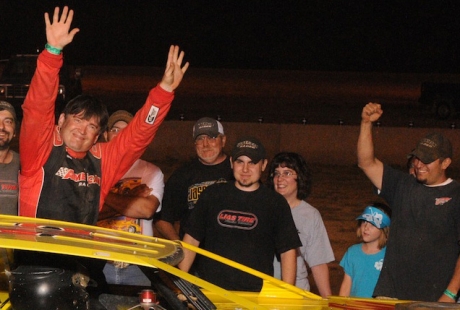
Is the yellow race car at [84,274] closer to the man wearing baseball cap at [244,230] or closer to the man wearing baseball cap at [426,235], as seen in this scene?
the man wearing baseball cap at [244,230]

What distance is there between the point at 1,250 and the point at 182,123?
11810mm

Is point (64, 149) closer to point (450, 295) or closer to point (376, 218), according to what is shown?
point (376, 218)

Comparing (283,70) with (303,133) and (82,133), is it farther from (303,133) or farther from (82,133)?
(82,133)

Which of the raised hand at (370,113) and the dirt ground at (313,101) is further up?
the dirt ground at (313,101)

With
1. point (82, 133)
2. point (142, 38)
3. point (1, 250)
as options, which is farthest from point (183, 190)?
point (142, 38)

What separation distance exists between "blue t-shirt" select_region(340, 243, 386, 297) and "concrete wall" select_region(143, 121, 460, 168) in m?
9.68

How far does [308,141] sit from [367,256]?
10090 mm

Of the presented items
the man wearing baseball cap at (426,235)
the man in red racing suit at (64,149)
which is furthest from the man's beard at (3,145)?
the man wearing baseball cap at (426,235)

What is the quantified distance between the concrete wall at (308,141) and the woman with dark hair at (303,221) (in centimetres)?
951

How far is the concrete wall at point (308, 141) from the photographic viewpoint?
52.4ft

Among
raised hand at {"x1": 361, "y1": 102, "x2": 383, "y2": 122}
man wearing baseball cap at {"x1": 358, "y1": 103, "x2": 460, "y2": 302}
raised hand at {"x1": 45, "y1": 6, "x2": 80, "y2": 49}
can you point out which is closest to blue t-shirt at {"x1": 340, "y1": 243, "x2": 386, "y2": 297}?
man wearing baseball cap at {"x1": 358, "y1": 103, "x2": 460, "y2": 302}

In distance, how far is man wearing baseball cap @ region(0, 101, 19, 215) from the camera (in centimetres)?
552

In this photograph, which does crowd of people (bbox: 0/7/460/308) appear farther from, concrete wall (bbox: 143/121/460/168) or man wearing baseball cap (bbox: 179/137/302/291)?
concrete wall (bbox: 143/121/460/168)

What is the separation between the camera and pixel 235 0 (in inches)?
2549
